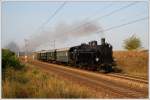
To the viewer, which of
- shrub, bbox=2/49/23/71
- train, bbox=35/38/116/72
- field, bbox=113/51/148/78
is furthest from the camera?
field, bbox=113/51/148/78

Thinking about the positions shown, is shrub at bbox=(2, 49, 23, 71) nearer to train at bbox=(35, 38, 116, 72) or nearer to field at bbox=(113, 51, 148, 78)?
train at bbox=(35, 38, 116, 72)

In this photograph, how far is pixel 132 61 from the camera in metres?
29.3

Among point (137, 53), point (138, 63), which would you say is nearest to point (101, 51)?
point (138, 63)

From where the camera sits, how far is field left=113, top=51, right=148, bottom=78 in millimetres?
25219

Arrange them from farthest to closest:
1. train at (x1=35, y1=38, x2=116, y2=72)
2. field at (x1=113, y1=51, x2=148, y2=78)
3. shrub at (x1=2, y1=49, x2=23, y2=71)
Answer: field at (x1=113, y1=51, x2=148, y2=78)
train at (x1=35, y1=38, x2=116, y2=72)
shrub at (x1=2, y1=49, x2=23, y2=71)

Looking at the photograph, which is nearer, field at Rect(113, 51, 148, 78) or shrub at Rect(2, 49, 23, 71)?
shrub at Rect(2, 49, 23, 71)

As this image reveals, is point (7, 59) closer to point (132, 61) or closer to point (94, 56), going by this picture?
point (94, 56)

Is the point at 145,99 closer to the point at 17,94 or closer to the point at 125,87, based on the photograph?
the point at 125,87

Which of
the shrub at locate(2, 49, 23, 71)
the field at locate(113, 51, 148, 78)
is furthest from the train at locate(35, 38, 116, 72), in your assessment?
the shrub at locate(2, 49, 23, 71)

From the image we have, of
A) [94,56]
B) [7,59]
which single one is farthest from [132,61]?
[7,59]

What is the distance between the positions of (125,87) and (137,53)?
1440 centimetres

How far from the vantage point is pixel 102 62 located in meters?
24.1

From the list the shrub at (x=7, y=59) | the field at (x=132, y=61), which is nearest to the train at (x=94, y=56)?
the field at (x=132, y=61)

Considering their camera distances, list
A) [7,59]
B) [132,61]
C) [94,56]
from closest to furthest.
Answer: [7,59], [94,56], [132,61]
